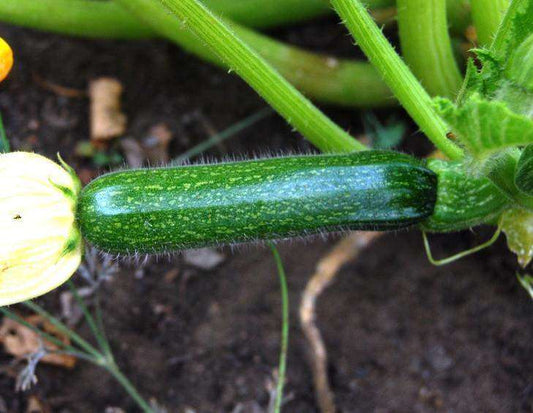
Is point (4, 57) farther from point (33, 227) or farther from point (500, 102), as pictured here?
point (500, 102)

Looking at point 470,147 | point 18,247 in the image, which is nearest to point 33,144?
point 18,247

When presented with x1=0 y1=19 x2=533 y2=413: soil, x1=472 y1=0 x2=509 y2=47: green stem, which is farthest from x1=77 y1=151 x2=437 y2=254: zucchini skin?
x1=0 y1=19 x2=533 y2=413: soil

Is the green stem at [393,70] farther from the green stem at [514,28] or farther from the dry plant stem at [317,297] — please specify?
the dry plant stem at [317,297]

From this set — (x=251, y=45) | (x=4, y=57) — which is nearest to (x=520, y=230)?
(x=251, y=45)

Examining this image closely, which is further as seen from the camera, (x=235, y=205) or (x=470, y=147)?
(x=235, y=205)

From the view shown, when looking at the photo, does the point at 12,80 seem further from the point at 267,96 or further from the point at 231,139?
the point at 267,96

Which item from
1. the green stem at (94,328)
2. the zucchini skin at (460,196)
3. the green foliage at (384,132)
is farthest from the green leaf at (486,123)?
the green stem at (94,328)
